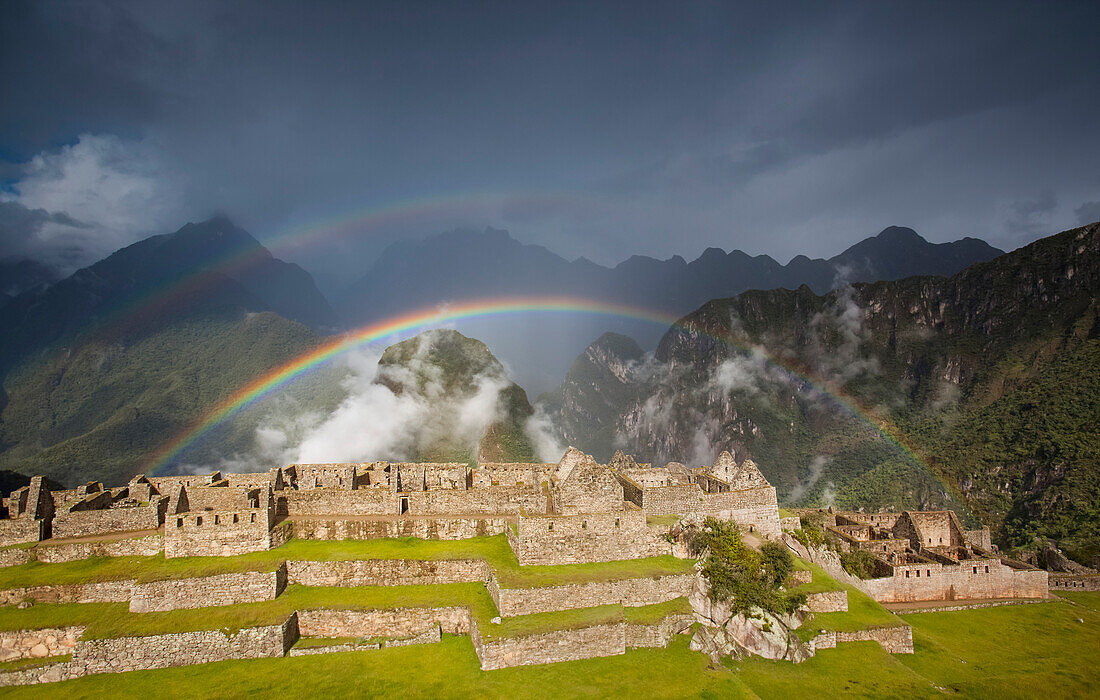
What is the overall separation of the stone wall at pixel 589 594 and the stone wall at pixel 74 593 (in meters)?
11.2

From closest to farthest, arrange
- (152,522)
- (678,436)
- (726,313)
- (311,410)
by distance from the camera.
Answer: (152,522), (311,410), (678,436), (726,313)

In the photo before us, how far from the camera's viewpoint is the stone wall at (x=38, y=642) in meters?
14.6

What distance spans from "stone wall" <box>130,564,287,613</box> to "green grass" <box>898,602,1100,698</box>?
21111 mm

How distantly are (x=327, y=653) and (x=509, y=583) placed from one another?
211 inches

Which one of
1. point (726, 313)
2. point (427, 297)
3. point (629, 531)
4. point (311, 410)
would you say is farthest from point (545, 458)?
point (427, 297)

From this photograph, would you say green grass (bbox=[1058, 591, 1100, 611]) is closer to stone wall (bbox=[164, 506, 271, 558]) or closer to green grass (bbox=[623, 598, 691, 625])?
green grass (bbox=[623, 598, 691, 625])

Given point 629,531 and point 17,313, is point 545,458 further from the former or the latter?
point 17,313

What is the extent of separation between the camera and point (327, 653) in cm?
1503

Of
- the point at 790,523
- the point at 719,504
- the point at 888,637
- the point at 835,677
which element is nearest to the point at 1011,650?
the point at 888,637

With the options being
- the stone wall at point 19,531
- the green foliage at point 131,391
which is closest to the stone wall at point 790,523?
the stone wall at point 19,531

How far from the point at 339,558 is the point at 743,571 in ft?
44.2

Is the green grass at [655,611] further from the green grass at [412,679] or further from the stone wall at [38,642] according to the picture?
the stone wall at [38,642]

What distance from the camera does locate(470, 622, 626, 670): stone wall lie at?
Result: 47.4ft

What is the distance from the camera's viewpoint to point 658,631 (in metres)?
16.1
